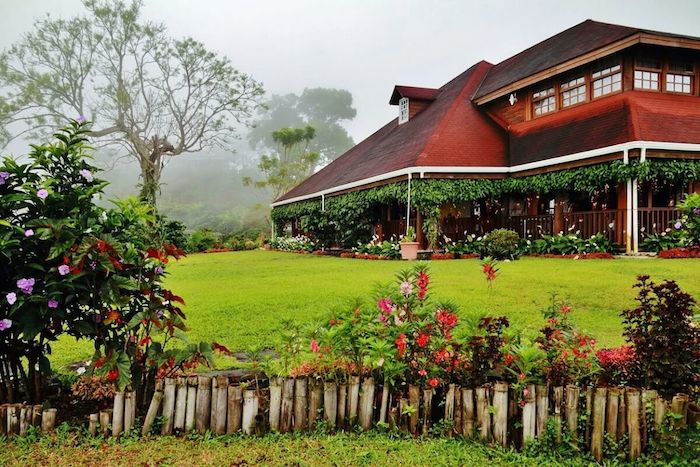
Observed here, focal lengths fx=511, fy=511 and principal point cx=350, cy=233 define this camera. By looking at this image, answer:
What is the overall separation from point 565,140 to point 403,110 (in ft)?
34.0

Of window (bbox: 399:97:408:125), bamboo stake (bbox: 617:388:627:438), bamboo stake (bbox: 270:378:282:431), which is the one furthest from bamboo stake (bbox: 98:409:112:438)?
window (bbox: 399:97:408:125)

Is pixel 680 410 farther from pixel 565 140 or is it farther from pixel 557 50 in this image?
pixel 557 50

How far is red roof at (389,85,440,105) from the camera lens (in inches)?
940

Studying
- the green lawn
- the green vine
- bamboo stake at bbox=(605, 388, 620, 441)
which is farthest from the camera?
the green vine

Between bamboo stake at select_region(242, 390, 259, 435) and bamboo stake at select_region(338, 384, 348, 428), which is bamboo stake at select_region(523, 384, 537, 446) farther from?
bamboo stake at select_region(242, 390, 259, 435)

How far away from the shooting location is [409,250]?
604 inches

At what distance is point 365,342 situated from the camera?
10.2 feet

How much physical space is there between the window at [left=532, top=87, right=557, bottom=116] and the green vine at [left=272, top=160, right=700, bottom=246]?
11.1 ft

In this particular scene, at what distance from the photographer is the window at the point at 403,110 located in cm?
2438

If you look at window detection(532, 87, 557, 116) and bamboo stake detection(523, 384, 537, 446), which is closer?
bamboo stake detection(523, 384, 537, 446)

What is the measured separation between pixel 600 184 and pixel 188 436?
44.1ft

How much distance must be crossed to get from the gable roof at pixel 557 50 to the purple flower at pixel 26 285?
1575 cm

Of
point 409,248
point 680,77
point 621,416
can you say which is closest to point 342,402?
point 621,416

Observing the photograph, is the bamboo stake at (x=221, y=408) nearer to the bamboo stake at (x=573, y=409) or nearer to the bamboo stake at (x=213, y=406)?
the bamboo stake at (x=213, y=406)
